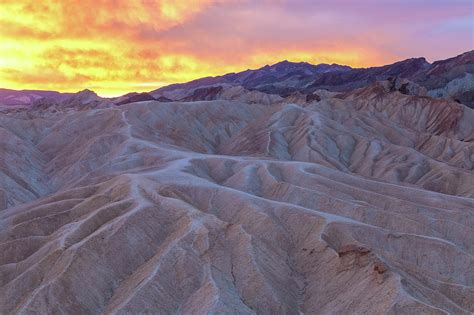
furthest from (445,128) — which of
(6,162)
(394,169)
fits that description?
(6,162)

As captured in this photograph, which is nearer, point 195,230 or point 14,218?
point 195,230

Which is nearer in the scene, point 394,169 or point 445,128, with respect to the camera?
point 394,169

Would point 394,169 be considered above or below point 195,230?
below

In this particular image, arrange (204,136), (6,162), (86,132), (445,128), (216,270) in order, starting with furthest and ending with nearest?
(445,128) < (204,136) < (86,132) < (6,162) < (216,270)

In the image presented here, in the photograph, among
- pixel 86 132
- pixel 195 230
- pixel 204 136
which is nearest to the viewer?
pixel 195 230

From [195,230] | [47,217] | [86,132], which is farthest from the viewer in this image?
[86,132]

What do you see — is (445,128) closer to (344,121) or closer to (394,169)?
(344,121)

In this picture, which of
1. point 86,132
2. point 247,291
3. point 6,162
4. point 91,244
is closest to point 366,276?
point 247,291

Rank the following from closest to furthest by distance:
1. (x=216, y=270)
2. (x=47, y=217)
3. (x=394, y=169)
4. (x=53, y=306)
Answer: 1. (x=53, y=306)
2. (x=216, y=270)
3. (x=47, y=217)
4. (x=394, y=169)

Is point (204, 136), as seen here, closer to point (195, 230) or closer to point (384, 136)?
point (384, 136)
